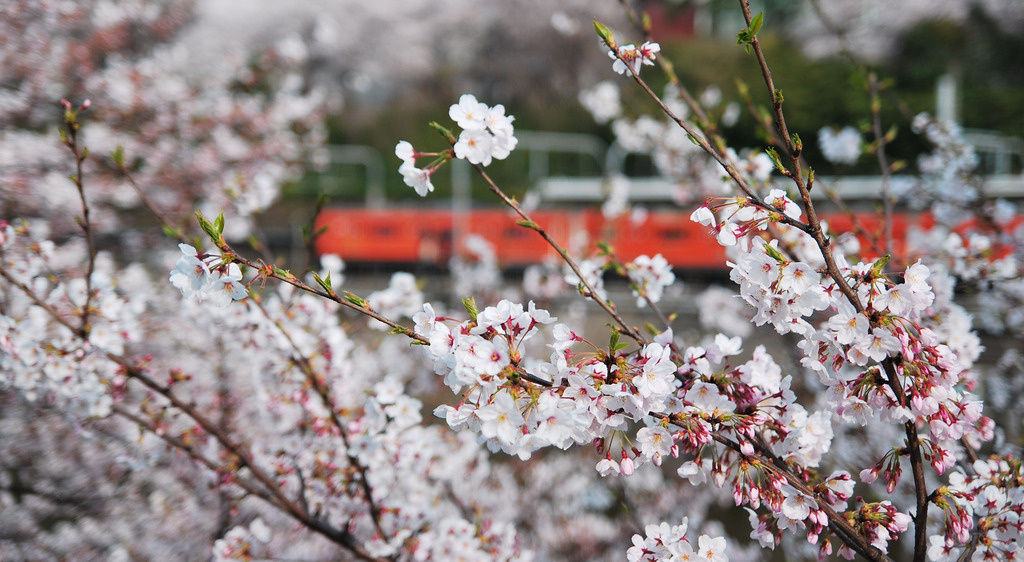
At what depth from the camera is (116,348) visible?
2016 millimetres

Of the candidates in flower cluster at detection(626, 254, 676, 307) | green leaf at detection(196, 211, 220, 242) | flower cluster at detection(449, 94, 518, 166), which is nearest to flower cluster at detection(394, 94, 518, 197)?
flower cluster at detection(449, 94, 518, 166)

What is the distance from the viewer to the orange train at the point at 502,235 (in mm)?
8281

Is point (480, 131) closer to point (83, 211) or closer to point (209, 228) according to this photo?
point (209, 228)

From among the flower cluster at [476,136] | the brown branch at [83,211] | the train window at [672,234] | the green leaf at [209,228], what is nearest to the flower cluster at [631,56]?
the flower cluster at [476,136]

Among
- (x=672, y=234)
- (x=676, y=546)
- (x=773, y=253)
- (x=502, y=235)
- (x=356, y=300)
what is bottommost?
(x=502, y=235)

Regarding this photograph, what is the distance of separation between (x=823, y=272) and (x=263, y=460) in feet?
7.15

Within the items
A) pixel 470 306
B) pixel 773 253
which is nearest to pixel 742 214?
pixel 773 253

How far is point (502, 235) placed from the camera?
919 cm

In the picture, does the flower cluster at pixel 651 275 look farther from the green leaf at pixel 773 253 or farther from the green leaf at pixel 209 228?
the green leaf at pixel 209 228

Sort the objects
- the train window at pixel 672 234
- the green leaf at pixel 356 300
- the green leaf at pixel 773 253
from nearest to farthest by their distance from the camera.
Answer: the green leaf at pixel 773 253, the green leaf at pixel 356 300, the train window at pixel 672 234

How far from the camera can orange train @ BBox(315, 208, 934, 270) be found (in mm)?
8281

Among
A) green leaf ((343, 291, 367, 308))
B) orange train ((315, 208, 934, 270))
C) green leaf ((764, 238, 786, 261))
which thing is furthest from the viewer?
orange train ((315, 208, 934, 270))

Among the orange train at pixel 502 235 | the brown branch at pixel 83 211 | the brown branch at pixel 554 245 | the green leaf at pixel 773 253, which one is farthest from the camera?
the orange train at pixel 502 235

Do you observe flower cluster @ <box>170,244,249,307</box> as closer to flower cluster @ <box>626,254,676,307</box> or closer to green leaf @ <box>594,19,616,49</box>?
green leaf @ <box>594,19,616,49</box>
